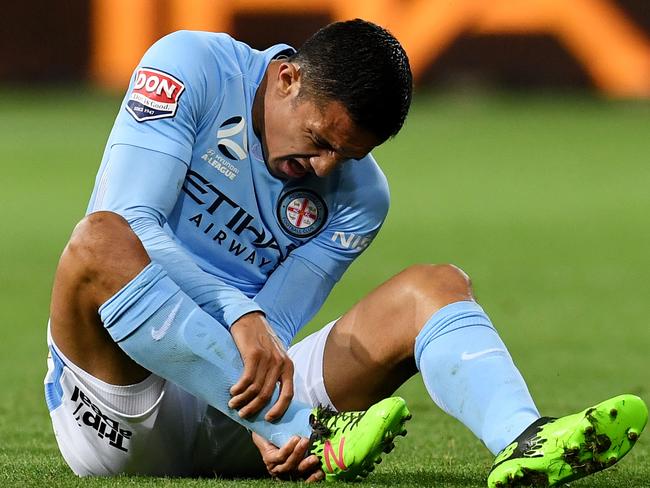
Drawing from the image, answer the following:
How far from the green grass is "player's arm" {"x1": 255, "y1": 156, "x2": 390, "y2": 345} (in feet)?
1.53

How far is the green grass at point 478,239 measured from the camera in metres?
4.32

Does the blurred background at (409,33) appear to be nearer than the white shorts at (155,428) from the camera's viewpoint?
No

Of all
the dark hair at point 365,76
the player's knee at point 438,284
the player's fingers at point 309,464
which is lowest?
the player's fingers at point 309,464

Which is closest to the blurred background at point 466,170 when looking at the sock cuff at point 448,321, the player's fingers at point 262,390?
the sock cuff at point 448,321

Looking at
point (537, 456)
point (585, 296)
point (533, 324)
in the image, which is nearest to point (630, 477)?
point (537, 456)

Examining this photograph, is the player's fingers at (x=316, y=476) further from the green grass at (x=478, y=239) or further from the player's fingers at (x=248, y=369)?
the player's fingers at (x=248, y=369)

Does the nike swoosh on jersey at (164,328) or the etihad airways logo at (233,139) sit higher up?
the etihad airways logo at (233,139)

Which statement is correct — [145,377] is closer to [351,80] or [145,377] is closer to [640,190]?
[351,80]

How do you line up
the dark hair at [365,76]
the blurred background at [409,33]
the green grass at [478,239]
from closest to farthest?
1. the dark hair at [365,76]
2. the green grass at [478,239]
3. the blurred background at [409,33]

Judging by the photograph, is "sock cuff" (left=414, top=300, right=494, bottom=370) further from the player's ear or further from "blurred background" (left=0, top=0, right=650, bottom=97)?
"blurred background" (left=0, top=0, right=650, bottom=97)

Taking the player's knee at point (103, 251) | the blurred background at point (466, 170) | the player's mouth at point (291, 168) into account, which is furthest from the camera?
the blurred background at point (466, 170)

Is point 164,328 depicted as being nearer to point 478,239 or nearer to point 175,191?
point 175,191

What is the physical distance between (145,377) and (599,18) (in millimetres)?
13666

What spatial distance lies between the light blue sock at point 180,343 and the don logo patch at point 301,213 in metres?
0.58
